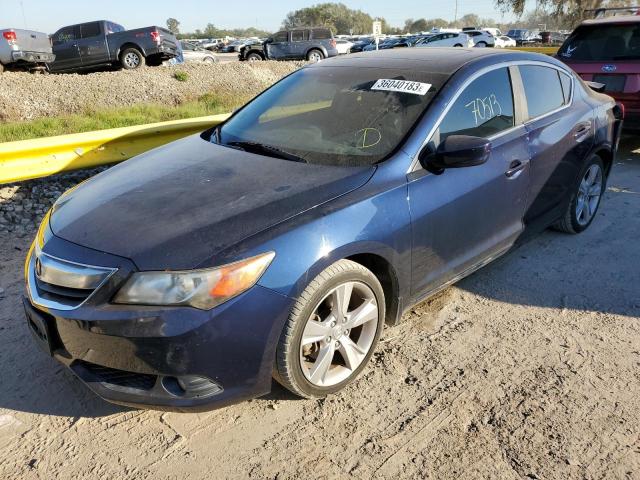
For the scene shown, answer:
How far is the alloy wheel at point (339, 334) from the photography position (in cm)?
261

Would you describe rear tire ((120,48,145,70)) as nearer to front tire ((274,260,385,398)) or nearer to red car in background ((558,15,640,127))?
red car in background ((558,15,640,127))

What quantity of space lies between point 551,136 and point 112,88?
28.1ft

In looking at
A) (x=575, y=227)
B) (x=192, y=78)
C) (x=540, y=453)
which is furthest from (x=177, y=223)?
(x=192, y=78)

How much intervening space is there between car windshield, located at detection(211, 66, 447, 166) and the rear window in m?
23.0

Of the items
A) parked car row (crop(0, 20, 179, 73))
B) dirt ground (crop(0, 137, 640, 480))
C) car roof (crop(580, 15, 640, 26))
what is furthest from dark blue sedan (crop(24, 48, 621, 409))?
parked car row (crop(0, 20, 179, 73))

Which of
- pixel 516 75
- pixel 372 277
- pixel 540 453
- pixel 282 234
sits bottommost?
pixel 540 453

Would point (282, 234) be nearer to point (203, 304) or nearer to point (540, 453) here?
point (203, 304)

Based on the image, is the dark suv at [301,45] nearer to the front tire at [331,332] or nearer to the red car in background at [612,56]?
the red car in background at [612,56]

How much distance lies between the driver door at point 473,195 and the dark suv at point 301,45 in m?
22.6

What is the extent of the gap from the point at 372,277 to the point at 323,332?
38cm

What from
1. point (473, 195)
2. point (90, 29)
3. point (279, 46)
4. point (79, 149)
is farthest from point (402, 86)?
point (279, 46)

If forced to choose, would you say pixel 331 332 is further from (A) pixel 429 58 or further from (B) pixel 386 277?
(A) pixel 429 58

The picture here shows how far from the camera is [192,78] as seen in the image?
38.9 feet

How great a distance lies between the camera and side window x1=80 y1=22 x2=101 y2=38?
626 inches
